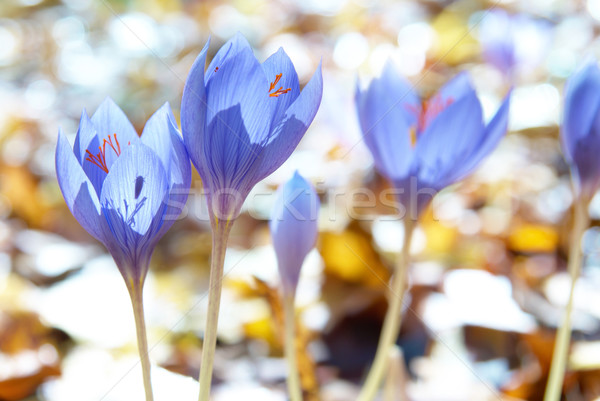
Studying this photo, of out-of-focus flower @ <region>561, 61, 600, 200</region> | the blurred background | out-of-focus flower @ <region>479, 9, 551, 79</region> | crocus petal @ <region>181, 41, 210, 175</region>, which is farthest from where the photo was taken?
out-of-focus flower @ <region>479, 9, 551, 79</region>

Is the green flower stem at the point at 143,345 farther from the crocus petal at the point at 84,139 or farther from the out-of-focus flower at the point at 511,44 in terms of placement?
the out-of-focus flower at the point at 511,44

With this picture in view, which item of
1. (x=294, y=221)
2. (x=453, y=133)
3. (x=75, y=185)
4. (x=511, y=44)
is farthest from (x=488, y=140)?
(x=511, y=44)

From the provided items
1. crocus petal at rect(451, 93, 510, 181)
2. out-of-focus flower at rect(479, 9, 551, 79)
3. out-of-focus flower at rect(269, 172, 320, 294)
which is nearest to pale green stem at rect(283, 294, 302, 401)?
out-of-focus flower at rect(269, 172, 320, 294)

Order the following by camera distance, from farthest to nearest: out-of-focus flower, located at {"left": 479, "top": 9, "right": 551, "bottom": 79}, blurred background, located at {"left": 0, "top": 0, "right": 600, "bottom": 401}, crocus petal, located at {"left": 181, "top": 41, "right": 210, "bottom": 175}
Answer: out-of-focus flower, located at {"left": 479, "top": 9, "right": 551, "bottom": 79} → blurred background, located at {"left": 0, "top": 0, "right": 600, "bottom": 401} → crocus petal, located at {"left": 181, "top": 41, "right": 210, "bottom": 175}

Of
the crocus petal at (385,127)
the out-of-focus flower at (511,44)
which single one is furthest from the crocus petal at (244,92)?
the out-of-focus flower at (511,44)

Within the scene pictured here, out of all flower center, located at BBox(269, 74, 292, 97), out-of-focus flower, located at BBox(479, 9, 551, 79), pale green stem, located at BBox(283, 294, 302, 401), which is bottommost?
pale green stem, located at BBox(283, 294, 302, 401)

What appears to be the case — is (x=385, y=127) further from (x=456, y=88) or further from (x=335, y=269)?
(x=335, y=269)

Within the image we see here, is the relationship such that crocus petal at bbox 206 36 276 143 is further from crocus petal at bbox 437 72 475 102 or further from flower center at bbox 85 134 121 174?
crocus petal at bbox 437 72 475 102
